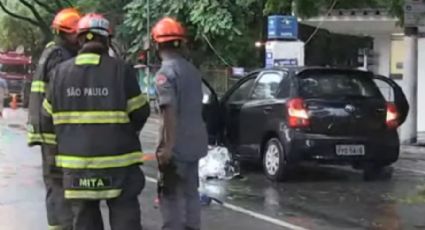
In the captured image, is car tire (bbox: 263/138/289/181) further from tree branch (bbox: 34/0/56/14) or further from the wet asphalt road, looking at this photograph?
tree branch (bbox: 34/0/56/14)

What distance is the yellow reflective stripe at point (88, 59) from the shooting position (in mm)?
5305

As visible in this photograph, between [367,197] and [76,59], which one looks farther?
[367,197]

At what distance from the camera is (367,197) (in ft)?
33.6

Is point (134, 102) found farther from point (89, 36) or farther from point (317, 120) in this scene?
point (317, 120)

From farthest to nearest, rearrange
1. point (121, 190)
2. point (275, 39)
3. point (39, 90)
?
point (275, 39) < point (39, 90) < point (121, 190)

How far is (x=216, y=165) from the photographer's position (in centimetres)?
1179

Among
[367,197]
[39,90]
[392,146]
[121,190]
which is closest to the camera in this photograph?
[121,190]

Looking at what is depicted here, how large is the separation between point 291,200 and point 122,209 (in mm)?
4915

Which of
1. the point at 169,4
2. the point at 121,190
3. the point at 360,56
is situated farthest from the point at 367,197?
the point at 169,4

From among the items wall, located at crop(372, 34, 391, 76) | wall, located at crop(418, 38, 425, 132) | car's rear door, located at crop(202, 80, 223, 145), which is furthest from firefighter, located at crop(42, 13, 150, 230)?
wall, located at crop(372, 34, 391, 76)

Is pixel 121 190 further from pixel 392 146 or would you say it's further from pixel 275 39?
pixel 275 39

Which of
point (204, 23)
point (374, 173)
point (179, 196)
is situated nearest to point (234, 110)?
point (374, 173)

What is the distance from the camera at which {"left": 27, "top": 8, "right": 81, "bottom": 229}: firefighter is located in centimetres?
657

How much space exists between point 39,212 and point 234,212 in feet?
6.92
